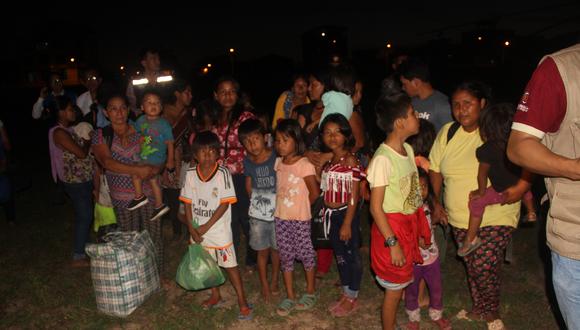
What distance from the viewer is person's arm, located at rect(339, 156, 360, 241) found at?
12.1 feet

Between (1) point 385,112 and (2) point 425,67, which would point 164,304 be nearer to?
(1) point 385,112

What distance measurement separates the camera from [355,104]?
15.6 ft

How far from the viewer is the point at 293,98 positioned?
5766 millimetres

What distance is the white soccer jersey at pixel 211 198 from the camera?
3.96m

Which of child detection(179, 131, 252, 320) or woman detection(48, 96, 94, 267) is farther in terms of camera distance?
woman detection(48, 96, 94, 267)

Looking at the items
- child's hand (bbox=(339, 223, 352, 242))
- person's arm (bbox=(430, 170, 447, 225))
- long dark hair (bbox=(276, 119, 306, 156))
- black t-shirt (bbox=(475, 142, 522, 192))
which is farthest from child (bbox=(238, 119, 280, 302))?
black t-shirt (bbox=(475, 142, 522, 192))

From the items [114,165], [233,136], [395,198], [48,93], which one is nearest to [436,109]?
[395,198]

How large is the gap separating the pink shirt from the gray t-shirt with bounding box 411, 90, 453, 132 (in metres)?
1.51

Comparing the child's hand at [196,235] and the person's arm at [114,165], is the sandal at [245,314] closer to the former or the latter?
the child's hand at [196,235]

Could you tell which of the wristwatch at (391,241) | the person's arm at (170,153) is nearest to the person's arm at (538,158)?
the wristwatch at (391,241)

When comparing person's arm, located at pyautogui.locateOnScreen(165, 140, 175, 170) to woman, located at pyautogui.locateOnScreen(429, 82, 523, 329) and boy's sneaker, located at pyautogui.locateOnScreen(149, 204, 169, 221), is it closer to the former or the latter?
boy's sneaker, located at pyautogui.locateOnScreen(149, 204, 169, 221)

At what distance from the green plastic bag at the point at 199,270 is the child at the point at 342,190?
44.3 inches

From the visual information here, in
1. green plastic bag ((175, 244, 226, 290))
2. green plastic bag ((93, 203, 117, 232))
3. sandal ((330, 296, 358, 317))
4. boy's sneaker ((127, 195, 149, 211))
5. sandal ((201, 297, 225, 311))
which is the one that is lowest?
sandal ((330, 296, 358, 317))

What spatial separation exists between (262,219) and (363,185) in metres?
1.03
